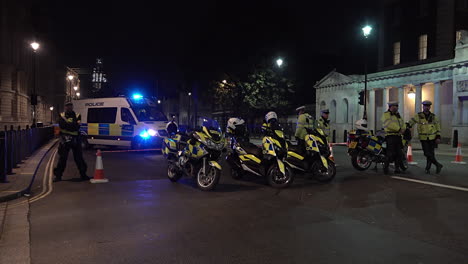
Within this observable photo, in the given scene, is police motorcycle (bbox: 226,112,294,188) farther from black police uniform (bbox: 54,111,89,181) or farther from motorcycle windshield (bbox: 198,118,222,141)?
black police uniform (bbox: 54,111,89,181)

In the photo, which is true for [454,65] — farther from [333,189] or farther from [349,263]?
[349,263]

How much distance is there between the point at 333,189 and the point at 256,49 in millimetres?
28198

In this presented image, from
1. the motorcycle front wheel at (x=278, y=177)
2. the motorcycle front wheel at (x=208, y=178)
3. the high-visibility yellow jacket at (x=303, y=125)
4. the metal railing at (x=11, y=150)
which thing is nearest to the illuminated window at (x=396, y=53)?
the high-visibility yellow jacket at (x=303, y=125)

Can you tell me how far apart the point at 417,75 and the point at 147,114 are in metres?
19.8

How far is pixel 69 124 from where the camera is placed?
9.47 meters

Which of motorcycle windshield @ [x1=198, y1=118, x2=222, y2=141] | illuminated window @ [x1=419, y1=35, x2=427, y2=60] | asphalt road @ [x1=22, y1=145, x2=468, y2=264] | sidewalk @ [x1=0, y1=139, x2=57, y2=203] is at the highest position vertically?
illuminated window @ [x1=419, y1=35, x2=427, y2=60]

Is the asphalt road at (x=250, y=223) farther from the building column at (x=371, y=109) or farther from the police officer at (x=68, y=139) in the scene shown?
the building column at (x=371, y=109)

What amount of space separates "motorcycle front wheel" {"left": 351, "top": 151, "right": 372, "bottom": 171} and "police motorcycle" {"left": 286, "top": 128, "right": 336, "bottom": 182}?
210 cm

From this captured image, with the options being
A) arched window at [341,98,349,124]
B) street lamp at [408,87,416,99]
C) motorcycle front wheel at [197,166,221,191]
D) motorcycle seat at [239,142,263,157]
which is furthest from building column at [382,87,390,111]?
motorcycle front wheel at [197,166,221,191]

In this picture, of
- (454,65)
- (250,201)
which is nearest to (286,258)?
(250,201)

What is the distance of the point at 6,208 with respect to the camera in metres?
6.82

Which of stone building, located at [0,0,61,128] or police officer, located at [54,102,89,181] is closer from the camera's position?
police officer, located at [54,102,89,181]

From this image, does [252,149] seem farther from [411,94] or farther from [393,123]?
[411,94]

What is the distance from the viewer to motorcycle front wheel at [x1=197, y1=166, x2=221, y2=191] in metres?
8.17
